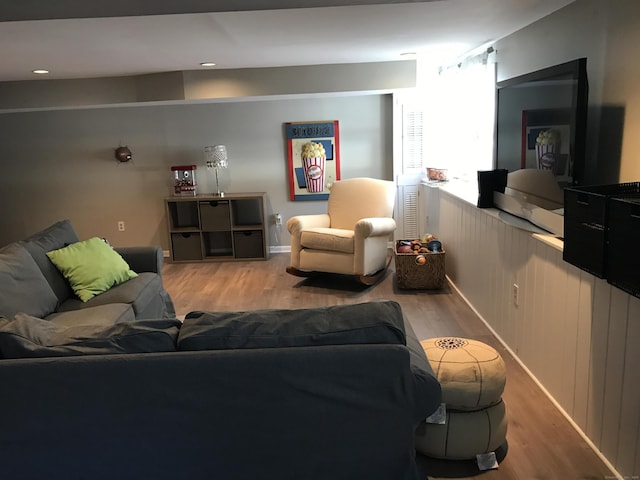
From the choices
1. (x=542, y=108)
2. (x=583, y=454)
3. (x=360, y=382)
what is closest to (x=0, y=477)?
(x=360, y=382)

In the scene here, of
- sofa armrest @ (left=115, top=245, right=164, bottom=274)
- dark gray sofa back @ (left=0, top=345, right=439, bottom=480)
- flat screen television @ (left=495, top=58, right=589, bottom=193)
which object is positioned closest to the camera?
dark gray sofa back @ (left=0, top=345, right=439, bottom=480)

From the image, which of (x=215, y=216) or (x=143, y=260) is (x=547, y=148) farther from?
(x=215, y=216)

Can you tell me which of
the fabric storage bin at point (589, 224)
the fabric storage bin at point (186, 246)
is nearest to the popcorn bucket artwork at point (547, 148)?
the fabric storage bin at point (589, 224)

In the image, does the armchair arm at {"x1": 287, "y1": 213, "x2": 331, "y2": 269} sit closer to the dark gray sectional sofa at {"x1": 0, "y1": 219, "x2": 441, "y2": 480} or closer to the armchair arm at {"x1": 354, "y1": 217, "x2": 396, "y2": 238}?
the armchair arm at {"x1": 354, "y1": 217, "x2": 396, "y2": 238}

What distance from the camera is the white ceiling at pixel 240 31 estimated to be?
6.81ft

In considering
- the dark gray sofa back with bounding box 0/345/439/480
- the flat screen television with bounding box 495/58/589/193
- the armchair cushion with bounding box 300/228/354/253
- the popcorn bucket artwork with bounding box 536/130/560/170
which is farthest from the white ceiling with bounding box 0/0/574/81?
the armchair cushion with bounding box 300/228/354/253

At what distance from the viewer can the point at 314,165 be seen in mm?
6062

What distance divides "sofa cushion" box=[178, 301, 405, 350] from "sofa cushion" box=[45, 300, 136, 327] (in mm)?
1324

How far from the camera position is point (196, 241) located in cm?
604

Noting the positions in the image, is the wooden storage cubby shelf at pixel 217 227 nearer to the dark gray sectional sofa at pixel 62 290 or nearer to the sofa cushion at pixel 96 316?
the dark gray sectional sofa at pixel 62 290

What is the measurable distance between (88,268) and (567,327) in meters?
2.78

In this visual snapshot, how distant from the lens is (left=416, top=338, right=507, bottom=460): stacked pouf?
7.19ft

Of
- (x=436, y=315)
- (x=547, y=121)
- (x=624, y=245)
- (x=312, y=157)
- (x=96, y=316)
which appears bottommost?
(x=436, y=315)

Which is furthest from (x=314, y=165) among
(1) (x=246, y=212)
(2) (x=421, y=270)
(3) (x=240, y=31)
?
(3) (x=240, y=31)
